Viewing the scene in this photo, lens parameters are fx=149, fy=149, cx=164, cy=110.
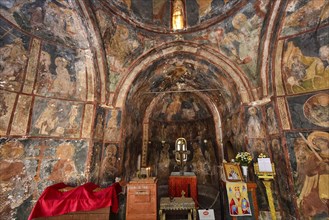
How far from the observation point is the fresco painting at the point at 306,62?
16.0ft

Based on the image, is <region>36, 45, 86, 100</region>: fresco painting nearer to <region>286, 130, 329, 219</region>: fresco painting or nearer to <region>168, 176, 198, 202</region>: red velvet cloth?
<region>168, 176, 198, 202</region>: red velvet cloth

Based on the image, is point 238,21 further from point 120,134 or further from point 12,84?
point 12,84

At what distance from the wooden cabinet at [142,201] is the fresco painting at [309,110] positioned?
543 cm

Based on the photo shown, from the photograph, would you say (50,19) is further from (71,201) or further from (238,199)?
(238,199)

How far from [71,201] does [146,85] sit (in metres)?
6.27

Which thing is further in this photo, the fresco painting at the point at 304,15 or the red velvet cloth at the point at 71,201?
the fresco painting at the point at 304,15

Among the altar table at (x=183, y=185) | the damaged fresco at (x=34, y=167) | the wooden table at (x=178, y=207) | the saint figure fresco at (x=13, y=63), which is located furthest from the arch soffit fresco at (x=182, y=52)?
the altar table at (x=183, y=185)

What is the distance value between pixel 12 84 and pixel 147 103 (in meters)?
6.70

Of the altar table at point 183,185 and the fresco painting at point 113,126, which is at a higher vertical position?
the fresco painting at point 113,126

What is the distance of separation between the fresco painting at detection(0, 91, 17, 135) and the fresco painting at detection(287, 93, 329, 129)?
9.67m

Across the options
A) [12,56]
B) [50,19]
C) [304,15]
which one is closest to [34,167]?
[12,56]

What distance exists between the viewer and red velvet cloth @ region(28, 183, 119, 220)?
172 inches

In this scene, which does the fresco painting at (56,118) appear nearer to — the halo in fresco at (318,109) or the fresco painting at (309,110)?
the fresco painting at (309,110)

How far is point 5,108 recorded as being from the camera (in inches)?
190
